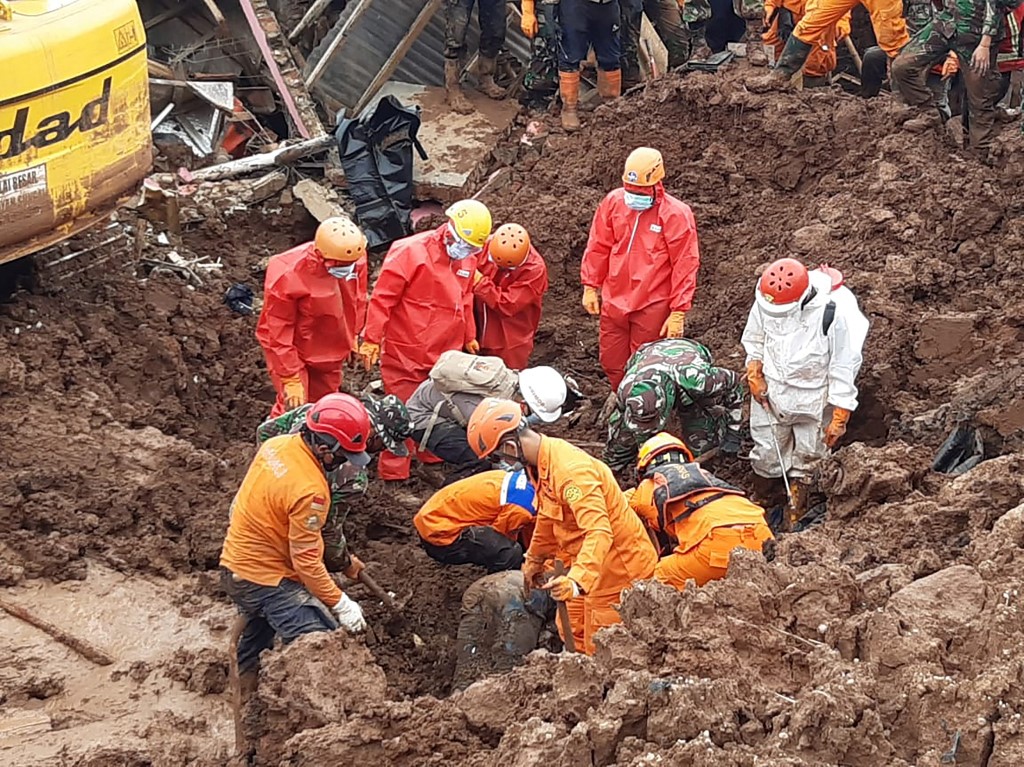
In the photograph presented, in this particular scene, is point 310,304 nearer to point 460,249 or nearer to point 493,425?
point 460,249

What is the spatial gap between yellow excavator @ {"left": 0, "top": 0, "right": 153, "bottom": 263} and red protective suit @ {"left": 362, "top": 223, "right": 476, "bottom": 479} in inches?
72.8

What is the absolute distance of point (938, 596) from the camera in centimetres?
432

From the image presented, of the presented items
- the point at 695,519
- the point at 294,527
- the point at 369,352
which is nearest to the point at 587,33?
the point at 369,352

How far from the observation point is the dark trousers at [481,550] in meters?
6.36

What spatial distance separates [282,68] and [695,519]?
7.11 meters

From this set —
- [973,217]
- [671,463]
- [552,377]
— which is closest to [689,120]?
[973,217]

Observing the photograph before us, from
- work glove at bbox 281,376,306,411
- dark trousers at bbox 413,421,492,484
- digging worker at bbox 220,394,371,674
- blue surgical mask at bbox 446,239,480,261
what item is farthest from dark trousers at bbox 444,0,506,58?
digging worker at bbox 220,394,371,674

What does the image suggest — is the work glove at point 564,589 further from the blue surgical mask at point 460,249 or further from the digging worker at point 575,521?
the blue surgical mask at point 460,249

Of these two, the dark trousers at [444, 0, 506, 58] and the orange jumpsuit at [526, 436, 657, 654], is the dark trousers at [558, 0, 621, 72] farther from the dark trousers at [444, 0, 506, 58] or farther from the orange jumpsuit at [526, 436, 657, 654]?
the orange jumpsuit at [526, 436, 657, 654]

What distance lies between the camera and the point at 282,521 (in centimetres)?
544

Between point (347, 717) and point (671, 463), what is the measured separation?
6.56 feet

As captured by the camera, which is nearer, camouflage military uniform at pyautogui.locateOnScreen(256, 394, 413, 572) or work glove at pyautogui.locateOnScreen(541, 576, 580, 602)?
work glove at pyautogui.locateOnScreen(541, 576, 580, 602)

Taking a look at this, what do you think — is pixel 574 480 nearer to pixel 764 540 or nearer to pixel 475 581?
pixel 764 540

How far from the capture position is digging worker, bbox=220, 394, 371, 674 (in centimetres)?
534
